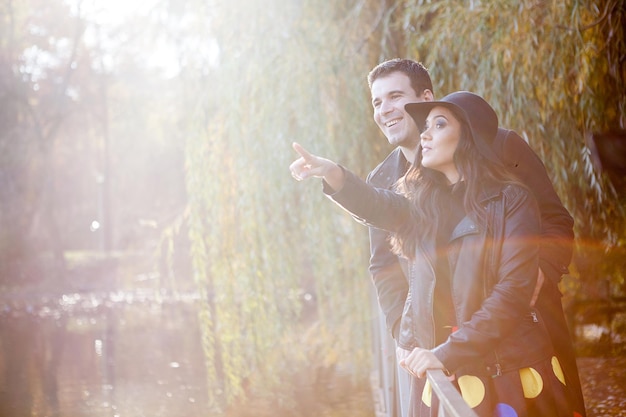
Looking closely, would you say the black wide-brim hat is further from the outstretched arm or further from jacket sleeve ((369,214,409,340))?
jacket sleeve ((369,214,409,340))

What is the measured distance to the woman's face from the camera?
2.12m

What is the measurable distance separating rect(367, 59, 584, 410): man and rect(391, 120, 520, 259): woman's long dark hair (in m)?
0.15

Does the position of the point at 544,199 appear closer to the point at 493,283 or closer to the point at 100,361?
the point at 493,283

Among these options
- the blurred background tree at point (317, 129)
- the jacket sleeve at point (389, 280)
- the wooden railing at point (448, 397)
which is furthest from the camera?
the blurred background tree at point (317, 129)

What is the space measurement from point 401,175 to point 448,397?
1075 mm

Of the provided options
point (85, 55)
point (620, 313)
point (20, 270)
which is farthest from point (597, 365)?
point (85, 55)

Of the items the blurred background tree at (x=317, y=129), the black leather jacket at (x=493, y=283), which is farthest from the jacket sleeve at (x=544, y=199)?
the blurred background tree at (x=317, y=129)

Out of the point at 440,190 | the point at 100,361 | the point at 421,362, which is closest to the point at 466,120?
the point at 440,190

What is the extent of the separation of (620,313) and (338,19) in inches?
178

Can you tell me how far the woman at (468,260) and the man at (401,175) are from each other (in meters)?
0.14

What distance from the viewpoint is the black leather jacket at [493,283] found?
1.92 metres

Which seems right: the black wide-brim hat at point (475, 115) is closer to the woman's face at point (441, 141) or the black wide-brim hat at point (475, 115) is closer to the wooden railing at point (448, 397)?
the woman's face at point (441, 141)

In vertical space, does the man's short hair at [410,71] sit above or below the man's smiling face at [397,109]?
above

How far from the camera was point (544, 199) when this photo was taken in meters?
2.34
